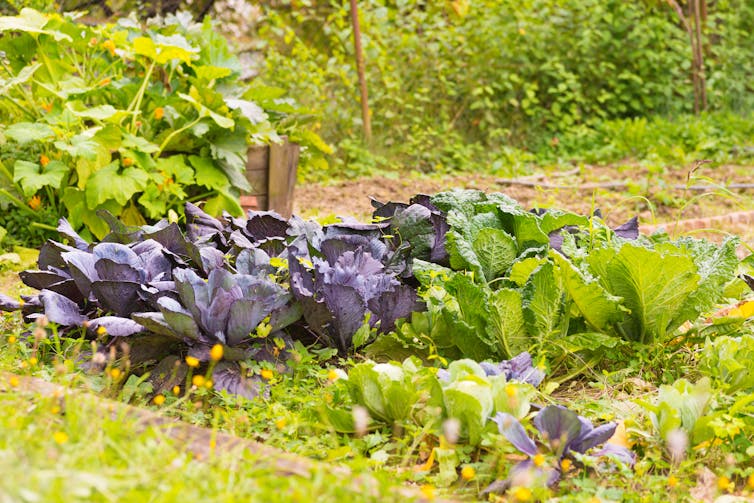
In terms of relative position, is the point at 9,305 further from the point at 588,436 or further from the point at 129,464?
the point at 588,436

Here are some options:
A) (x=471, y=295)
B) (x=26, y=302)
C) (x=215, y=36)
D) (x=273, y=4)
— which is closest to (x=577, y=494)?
(x=471, y=295)

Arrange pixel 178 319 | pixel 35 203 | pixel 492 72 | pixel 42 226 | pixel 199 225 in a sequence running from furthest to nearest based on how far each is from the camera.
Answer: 1. pixel 492 72
2. pixel 35 203
3. pixel 42 226
4. pixel 199 225
5. pixel 178 319

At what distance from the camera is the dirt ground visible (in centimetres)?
522

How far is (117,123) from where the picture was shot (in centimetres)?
396

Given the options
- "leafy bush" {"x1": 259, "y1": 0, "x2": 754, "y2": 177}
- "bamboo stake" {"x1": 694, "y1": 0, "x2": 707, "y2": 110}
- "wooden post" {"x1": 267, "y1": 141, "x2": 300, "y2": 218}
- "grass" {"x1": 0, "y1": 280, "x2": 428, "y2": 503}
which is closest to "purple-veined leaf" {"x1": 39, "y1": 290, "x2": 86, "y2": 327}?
"grass" {"x1": 0, "y1": 280, "x2": 428, "y2": 503}

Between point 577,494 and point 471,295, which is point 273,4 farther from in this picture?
point 577,494

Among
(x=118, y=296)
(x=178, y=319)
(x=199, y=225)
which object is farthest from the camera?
(x=199, y=225)

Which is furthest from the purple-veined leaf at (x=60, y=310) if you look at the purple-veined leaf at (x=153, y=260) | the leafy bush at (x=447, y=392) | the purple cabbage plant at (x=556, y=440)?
the purple cabbage plant at (x=556, y=440)

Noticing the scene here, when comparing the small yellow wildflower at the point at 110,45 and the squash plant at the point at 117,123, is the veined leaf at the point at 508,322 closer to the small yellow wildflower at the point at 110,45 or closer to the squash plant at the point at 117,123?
the squash plant at the point at 117,123

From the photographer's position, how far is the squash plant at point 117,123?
3.84 m

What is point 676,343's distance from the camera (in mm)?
2594

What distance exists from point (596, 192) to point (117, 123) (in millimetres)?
3267

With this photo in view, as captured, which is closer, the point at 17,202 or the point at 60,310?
the point at 60,310

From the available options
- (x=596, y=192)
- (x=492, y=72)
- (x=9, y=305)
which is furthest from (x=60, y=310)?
(x=492, y=72)
